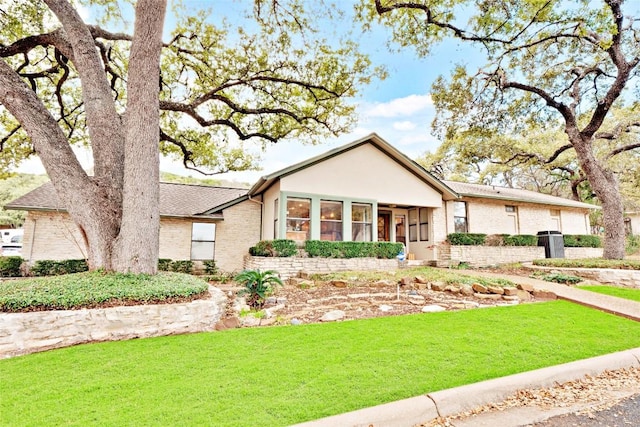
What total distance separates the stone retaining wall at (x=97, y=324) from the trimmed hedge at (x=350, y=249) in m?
6.61

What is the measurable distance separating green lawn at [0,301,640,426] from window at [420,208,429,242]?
9.51 metres

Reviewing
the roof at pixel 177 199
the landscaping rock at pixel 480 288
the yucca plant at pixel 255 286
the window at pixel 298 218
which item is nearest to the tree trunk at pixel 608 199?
the landscaping rock at pixel 480 288

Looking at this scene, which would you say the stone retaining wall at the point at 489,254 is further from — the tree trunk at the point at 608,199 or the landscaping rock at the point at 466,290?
the landscaping rock at the point at 466,290

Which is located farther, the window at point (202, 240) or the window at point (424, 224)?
the window at point (424, 224)

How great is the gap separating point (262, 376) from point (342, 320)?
231 cm

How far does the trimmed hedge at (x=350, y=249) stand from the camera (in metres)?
11.3

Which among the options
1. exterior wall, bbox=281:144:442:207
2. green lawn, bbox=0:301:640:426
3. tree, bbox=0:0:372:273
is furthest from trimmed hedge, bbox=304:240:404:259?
green lawn, bbox=0:301:640:426

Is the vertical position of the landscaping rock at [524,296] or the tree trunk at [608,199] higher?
the tree trunk at [608,199]

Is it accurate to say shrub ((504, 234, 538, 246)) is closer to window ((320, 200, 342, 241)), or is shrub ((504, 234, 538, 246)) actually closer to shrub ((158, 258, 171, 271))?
window ((320, 200, 342, 241))

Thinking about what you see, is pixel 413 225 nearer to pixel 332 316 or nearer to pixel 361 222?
pixel 361 222

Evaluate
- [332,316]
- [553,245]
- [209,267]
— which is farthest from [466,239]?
[209,267]

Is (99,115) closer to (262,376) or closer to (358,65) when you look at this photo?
(262,376)

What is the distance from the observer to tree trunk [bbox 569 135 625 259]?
1082 cm

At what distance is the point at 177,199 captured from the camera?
13.9m
